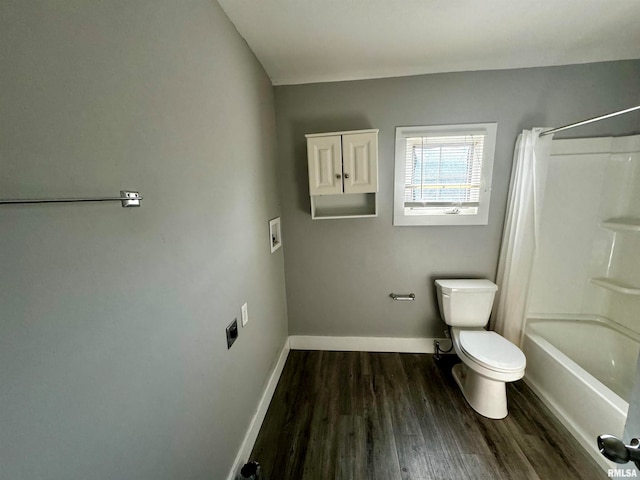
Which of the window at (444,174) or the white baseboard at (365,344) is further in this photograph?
the white baseboard at (365,344)

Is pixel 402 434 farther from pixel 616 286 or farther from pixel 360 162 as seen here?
pixel 616 286

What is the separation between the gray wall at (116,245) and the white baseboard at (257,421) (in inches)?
3.5

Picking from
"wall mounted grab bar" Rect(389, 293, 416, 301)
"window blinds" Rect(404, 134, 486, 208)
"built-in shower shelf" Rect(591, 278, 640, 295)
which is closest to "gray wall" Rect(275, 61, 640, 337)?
"wall mounted grab bar" Rect(389, 293, 416, 301)

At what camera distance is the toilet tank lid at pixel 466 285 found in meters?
1.94

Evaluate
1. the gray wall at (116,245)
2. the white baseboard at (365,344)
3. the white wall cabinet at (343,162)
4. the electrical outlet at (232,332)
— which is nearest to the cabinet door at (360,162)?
the white wall cabinet at (343,162)

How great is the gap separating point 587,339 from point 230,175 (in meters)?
2.94

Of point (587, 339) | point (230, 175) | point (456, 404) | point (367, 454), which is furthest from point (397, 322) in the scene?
point (230, 175)

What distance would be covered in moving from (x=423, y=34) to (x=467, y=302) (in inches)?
74.2

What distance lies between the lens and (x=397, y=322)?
2.29 meters

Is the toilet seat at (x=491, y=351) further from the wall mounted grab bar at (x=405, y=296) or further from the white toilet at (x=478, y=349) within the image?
the wall mounted grab bar at (x=405, y=296)

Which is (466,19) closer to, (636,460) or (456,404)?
(636,460)

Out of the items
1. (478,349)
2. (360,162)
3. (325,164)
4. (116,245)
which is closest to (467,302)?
(478,349)

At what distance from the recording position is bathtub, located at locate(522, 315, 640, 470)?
53.7 inches

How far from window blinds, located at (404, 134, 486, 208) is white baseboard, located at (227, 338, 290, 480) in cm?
177
